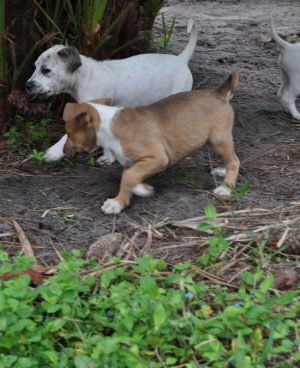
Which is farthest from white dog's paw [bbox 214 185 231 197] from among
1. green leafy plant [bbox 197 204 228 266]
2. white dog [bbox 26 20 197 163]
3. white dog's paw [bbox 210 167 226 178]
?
white dog [bbox 26 20 197 163]

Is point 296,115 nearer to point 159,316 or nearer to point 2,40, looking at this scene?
point 2,40

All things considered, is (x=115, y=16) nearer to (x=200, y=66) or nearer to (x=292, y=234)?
(x=200, y=66)

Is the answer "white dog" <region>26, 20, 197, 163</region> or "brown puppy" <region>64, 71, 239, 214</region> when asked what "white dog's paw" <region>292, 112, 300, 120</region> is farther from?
"brown puppy" <region>64, 71, 239, 214</region>

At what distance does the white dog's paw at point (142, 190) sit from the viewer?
14.1 ft

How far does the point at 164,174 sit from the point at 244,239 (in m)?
1.22

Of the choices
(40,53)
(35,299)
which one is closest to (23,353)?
(35,299)

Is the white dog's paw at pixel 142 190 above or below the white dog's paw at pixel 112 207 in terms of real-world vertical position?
above

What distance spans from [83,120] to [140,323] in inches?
63.9

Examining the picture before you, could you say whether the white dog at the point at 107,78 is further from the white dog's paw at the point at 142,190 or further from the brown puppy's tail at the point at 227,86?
the brown puppy's tail at the point at 227,86

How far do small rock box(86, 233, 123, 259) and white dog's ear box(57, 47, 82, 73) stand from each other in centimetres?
172

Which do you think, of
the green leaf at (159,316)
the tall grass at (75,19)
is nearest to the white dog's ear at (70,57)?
the tall grass at (75,19)

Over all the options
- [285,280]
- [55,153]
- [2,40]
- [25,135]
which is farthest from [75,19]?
[285,280]

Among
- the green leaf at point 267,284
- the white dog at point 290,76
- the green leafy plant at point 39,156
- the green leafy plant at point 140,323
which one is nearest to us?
the green leafy plant at point 140,323

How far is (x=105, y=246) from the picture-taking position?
376 centimetres
